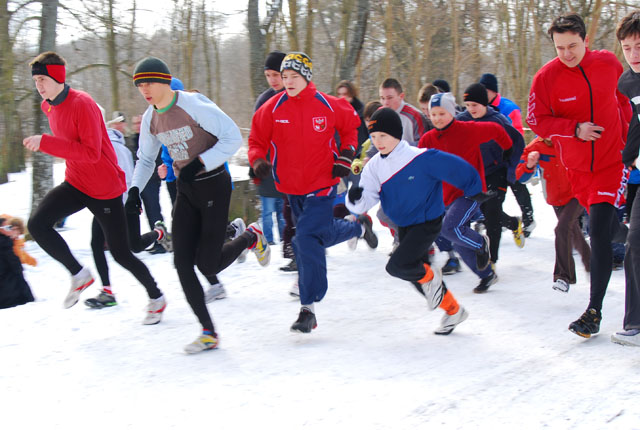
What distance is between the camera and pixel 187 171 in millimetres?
4324

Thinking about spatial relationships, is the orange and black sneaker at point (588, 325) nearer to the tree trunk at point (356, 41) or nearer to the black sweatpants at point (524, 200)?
the black sweatpants at point (524, 200)

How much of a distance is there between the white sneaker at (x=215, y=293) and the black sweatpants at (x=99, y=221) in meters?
0.62

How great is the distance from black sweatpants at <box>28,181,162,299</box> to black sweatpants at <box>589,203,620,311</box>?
3375 millimetres

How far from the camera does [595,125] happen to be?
A: 4309 mm

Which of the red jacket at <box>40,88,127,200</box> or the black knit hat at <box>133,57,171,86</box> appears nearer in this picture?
the black knit hat at <box>133,57,171,86</box>

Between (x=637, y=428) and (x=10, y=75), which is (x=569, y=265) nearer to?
(x=637, y=428)

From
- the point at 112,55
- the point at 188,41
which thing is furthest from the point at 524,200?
the point at 188,41

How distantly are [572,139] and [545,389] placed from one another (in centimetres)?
183

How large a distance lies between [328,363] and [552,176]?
10.5 feet

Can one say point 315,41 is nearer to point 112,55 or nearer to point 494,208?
point 112,55

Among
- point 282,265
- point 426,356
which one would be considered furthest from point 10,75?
point 426,356

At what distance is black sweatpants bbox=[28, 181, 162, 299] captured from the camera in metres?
5.14

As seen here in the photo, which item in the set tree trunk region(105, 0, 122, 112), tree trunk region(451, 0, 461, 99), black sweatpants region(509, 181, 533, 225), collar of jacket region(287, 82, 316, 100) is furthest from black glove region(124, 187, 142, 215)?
tree trunk region(451, 0, 461, 99)

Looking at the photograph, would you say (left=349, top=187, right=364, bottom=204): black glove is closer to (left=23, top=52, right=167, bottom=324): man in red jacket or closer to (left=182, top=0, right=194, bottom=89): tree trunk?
(left=23, top=52, right=167, bottom=324): man in red jacket
